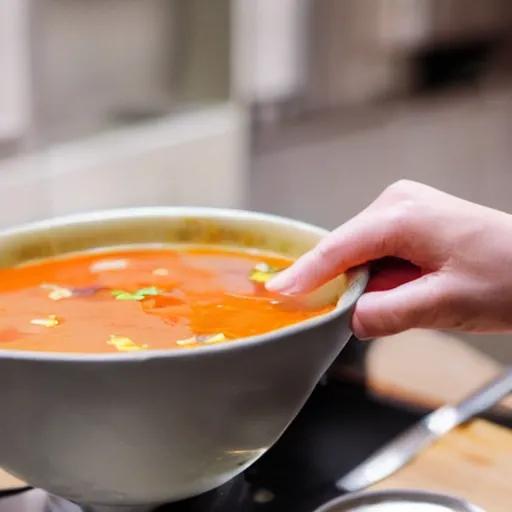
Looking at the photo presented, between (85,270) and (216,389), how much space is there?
0.24m

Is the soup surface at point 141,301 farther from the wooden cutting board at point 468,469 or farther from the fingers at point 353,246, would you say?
the wooden cutting board at point 468,469

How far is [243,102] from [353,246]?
1.23m

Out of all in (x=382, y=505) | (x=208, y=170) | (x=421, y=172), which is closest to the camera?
(x=382, y=505)

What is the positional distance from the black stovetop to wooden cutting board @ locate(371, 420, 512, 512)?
3 cm

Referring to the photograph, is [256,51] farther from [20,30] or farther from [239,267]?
[239,267]

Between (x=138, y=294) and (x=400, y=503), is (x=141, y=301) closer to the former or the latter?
(x=138, y=294)

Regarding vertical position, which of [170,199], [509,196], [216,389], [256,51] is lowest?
[509,196]

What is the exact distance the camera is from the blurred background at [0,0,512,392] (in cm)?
142

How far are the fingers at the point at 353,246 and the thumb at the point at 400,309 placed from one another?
3 centimetres

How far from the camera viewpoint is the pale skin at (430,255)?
1.75 feet

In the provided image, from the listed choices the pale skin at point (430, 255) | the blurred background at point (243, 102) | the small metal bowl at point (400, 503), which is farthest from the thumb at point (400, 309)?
the blurred background at point (243, 102)

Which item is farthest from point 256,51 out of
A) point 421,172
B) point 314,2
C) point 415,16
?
point 421,172

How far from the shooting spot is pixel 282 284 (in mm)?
555

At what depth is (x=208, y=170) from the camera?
169 centimetres
